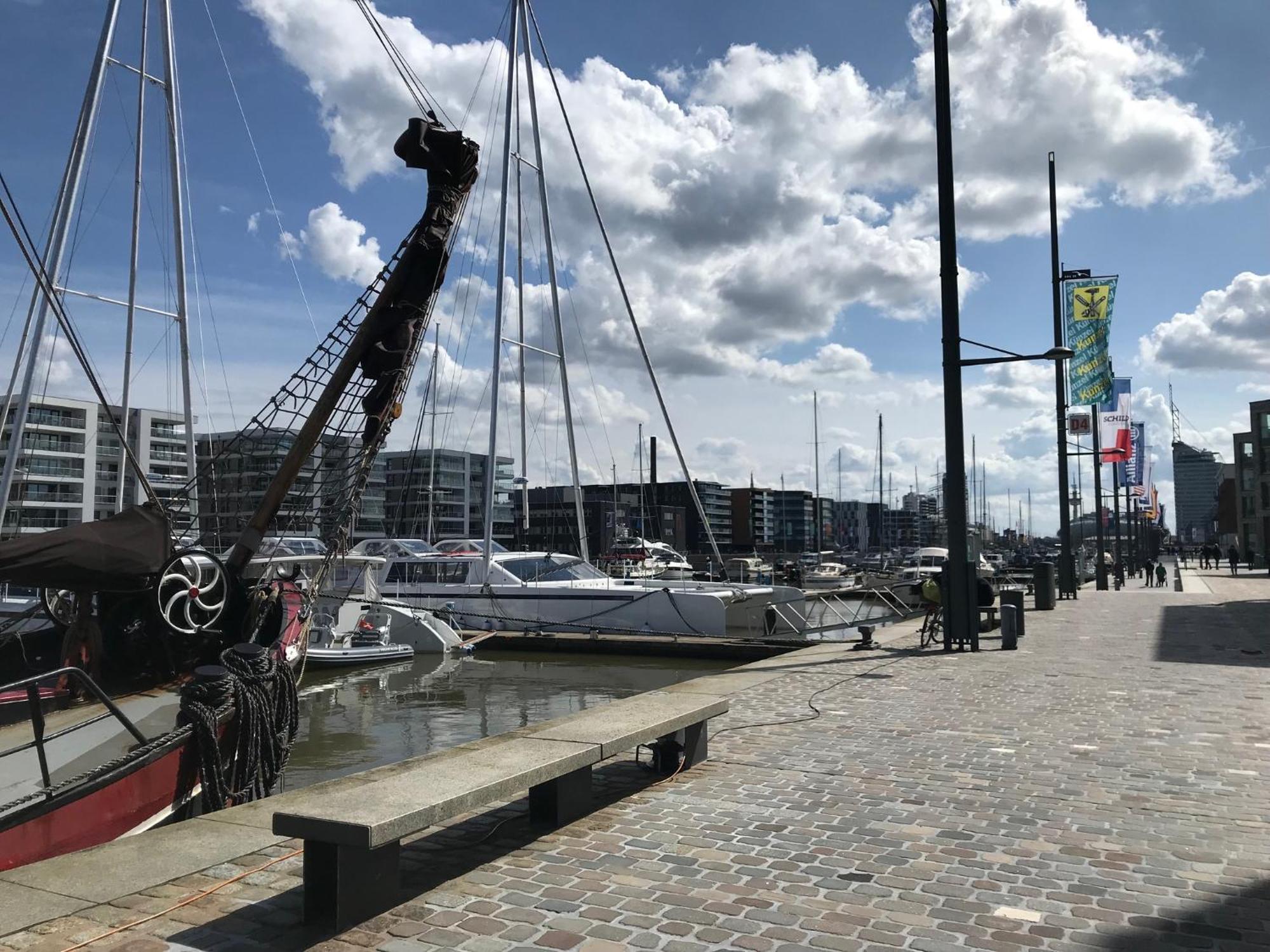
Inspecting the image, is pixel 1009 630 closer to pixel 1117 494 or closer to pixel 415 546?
pixel 415 546

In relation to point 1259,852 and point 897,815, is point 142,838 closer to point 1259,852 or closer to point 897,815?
point 897,815

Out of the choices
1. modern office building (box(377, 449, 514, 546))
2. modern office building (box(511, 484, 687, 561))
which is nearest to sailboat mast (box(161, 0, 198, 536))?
modern office building (box(511, 484, 687, 561))

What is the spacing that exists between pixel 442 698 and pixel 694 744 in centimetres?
1338

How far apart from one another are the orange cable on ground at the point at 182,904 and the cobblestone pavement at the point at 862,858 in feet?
0.22

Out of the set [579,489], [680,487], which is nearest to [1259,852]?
[579,489]

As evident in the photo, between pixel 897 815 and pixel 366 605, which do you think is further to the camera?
pixel 366 605

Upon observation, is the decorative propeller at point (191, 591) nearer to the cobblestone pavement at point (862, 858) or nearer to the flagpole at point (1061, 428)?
the cobblestone pavement at point (862, 858)

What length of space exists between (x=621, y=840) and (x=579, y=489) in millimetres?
26046

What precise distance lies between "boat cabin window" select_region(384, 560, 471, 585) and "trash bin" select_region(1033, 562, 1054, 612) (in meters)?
17.2

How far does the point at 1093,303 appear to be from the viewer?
97.5 feet

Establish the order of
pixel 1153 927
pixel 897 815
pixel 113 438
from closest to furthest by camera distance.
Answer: pixel 1153 927 < pixel 897 815 < pixel 113 438

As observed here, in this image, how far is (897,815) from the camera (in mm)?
6555

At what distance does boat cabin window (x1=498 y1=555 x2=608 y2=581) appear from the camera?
1240 inches

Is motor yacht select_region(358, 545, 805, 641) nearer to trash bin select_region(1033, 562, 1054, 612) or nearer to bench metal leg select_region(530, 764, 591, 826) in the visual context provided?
trash bin select_region(1033, 562, 1054, 612)
